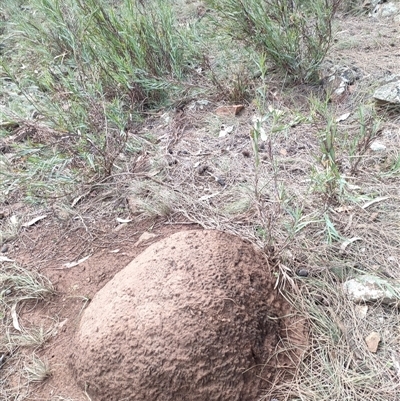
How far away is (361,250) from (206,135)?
4.21ft

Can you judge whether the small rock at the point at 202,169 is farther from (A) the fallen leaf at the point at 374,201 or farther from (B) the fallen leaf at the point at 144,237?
(A) the fallen leaf at the point at 374,201

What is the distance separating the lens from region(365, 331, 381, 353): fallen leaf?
1.39 meters

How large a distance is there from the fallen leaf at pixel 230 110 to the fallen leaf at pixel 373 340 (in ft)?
5.48

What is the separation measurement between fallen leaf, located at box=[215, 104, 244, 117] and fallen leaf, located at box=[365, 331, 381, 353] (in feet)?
5.48

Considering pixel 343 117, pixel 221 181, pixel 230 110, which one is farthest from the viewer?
pixel 230 110

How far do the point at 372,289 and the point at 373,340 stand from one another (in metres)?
0.19

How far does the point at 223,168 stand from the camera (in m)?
2.28

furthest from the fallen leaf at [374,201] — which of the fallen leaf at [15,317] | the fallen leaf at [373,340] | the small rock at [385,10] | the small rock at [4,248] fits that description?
the small rock at [385,10]

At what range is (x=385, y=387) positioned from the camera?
50.9 inches

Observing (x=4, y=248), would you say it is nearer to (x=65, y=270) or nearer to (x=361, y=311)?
(x=65, y=270)

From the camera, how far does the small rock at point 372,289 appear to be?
1.48m

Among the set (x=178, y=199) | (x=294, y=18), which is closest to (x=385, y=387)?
(x=178, y=199)

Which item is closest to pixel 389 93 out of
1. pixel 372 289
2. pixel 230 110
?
pixel 230 110

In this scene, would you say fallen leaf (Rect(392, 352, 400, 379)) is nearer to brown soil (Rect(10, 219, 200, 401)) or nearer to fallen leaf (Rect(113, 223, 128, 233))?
brown soil (Rect(10, 219, 200, 401))
